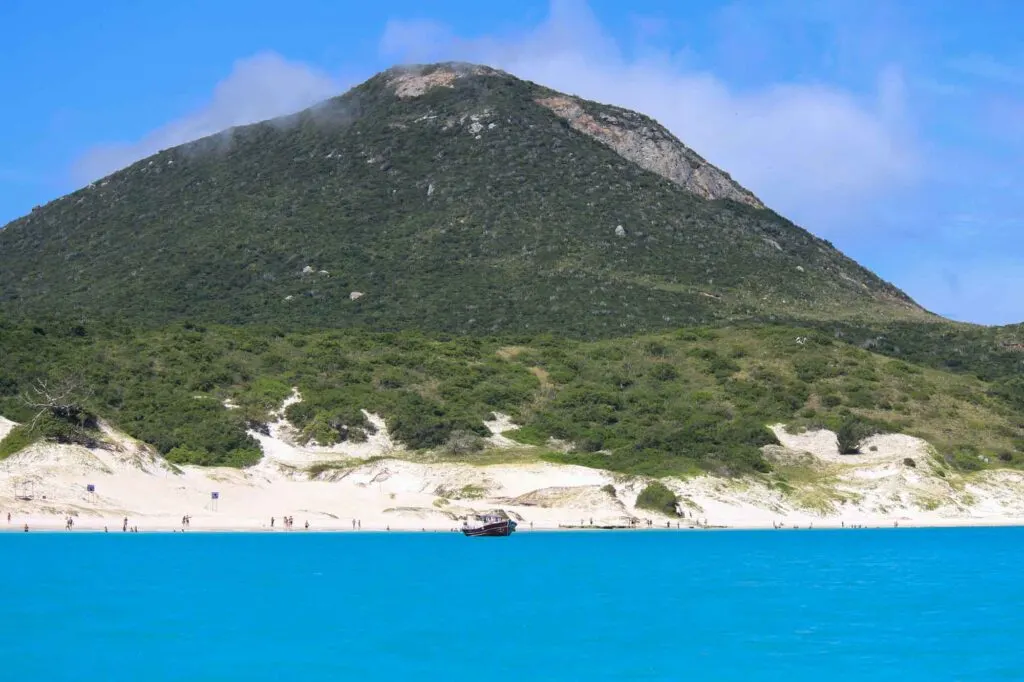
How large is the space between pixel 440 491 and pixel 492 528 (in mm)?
10958

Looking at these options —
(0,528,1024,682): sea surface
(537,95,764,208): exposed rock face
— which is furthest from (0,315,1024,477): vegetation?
(537,95,764,208): exposed rock face

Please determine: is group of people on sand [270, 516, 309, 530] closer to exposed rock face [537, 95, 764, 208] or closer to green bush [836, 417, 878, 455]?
green bush [836, 417, 878, 455]

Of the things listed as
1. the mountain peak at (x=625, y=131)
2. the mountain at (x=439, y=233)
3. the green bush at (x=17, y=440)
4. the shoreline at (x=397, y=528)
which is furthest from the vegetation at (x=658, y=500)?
the mountain peak at (x=625, y=131)

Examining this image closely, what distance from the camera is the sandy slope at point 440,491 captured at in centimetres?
6234

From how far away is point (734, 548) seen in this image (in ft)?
195

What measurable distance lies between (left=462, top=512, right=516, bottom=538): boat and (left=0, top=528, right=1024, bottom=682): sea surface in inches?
39.8

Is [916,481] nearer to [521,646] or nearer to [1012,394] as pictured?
[1012,394]

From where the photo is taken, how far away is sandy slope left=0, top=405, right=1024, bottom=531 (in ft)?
205

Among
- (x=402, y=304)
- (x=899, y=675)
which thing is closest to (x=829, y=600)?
(x=899, y=675)

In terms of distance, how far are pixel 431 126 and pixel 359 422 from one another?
94.3m

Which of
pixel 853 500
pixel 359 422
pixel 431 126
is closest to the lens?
pixel 853 500

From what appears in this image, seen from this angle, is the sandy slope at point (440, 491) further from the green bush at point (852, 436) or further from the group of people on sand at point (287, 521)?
the green bush at point (852, 436)

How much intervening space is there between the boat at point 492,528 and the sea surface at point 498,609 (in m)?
1.01

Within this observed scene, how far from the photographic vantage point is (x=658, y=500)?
70.2 meters
